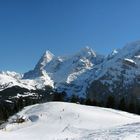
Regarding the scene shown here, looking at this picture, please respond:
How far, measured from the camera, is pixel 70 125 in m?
32.8

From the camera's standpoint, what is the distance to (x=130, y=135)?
81.0 ft

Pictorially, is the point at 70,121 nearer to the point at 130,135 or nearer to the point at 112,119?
the point at 112,119

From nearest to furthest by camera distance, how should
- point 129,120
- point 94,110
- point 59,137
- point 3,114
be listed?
point 59,137 → point 129,120 → point 94,110 → point 3,114

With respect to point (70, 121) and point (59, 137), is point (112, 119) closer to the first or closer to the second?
point (70, 121)

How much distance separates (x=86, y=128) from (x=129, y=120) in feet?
21.8

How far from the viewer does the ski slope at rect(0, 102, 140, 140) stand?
27008 millimetres

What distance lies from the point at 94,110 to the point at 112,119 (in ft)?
14.1

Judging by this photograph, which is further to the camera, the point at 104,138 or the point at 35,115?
the point at 35,115


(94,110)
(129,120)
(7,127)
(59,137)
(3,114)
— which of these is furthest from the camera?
(3,114)

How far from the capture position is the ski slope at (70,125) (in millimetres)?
27008

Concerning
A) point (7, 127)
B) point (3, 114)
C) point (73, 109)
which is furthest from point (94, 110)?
point (3, 114)

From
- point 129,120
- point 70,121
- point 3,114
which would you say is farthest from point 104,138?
point 3,114

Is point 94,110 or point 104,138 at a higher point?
point 94,110

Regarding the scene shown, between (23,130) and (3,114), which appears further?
(3,114)
